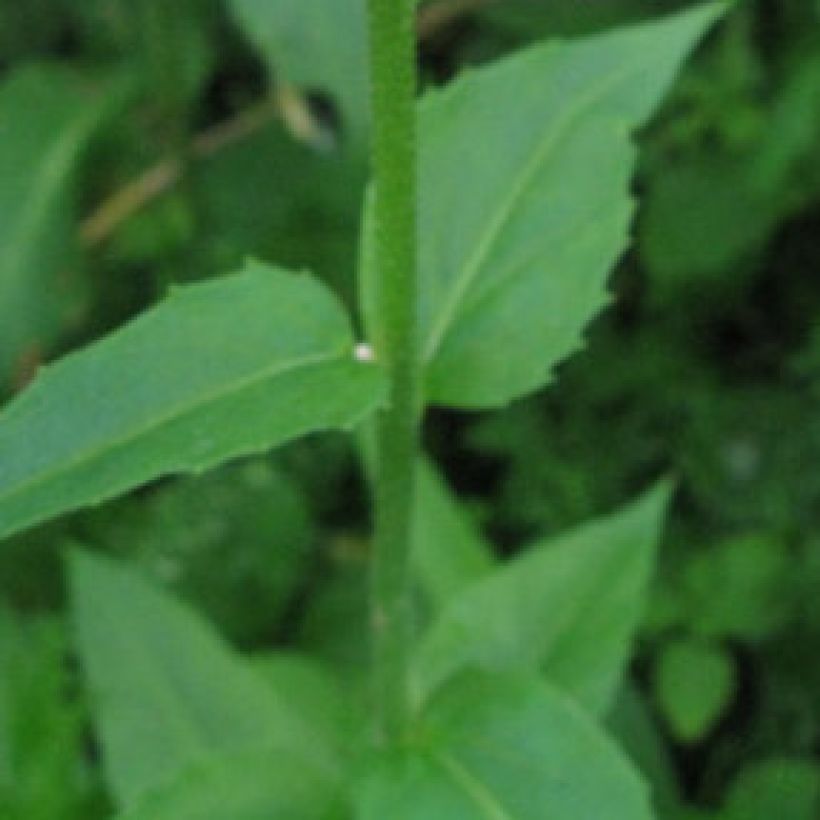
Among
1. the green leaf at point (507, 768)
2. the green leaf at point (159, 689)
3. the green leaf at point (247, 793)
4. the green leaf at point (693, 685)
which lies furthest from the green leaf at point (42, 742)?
the green leaf at point (693, 685)

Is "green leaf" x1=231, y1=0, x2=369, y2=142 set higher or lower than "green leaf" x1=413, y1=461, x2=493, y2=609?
higher

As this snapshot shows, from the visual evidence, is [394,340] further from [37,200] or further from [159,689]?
[37,200]

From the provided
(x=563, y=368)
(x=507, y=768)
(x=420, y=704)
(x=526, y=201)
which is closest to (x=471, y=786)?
(x=507, y=768)

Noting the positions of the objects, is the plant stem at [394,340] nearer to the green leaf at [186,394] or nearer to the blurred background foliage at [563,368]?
the green leaf at [186,394]

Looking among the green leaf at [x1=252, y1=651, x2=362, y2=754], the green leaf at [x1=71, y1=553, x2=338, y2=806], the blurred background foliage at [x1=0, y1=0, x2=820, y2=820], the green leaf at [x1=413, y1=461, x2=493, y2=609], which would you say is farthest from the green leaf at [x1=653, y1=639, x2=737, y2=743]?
the green leaf at [x1=71, y1=553, x2=338, y2=806]

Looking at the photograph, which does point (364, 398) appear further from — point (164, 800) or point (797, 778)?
point (797, 778)

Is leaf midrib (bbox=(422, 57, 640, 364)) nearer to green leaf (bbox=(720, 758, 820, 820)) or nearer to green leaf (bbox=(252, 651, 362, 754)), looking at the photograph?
green leaf (bbox=(252, 651, 362, 754))

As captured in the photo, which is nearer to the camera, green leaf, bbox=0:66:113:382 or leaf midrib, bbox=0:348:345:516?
leaf midrib, bbox=0:348:345:516

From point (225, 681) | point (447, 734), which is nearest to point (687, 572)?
point (225, 681)
